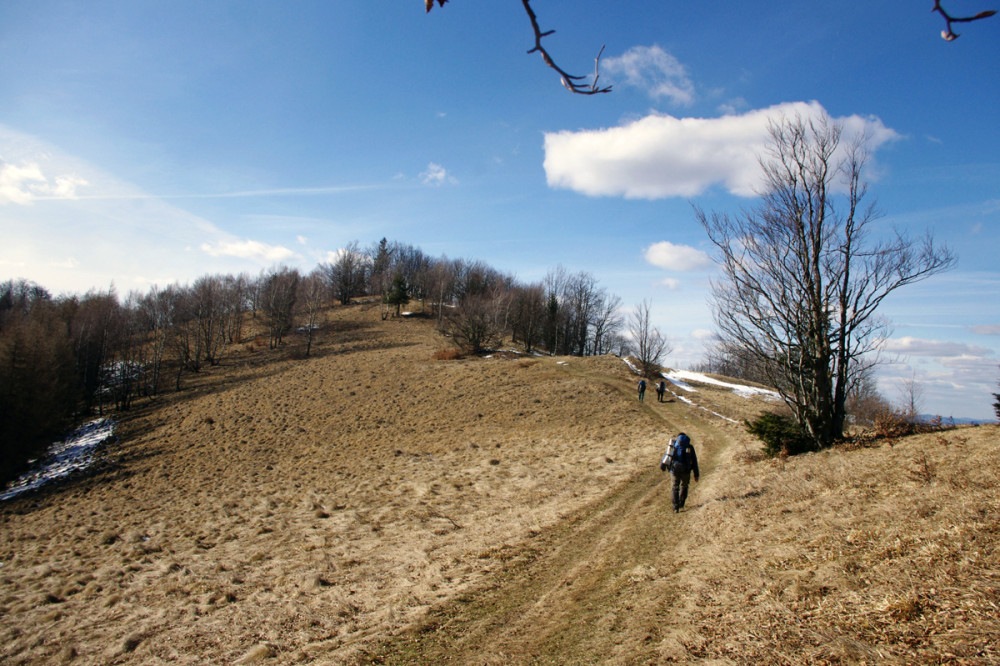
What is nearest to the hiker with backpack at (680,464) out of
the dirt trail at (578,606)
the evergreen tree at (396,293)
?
the dirt trail at (578,606)

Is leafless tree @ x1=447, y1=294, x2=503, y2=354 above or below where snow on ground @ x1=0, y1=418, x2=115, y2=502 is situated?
above

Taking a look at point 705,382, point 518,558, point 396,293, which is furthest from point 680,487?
point 396,293

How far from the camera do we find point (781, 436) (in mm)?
12352

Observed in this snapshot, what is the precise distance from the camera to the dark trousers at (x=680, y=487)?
9.67 metres

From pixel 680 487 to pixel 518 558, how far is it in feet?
13.3

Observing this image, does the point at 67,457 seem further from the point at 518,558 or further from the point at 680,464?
the point at 680,464

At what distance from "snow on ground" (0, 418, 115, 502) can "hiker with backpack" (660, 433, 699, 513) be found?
29.3 meters

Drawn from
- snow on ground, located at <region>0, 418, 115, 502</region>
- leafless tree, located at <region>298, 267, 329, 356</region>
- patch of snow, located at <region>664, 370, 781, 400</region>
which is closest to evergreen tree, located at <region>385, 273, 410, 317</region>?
leafless tree, located at <region>298, 267, 329, 356</region>

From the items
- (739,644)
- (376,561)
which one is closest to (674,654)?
(739,644)

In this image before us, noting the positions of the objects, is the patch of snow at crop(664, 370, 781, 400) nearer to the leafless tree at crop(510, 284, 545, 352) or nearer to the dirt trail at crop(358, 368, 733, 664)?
the leafless tree at crop(510, 284, 545, 352)

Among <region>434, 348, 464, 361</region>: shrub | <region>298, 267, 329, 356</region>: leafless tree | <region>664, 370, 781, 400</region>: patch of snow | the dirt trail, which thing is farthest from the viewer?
<region>298, 267, 329, 356</region>: leafless tree

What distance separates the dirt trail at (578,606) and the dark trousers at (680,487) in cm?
22

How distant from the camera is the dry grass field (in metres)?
4.84

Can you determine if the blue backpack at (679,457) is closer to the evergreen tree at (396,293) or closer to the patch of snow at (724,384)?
the patch of snow at (724,384)
